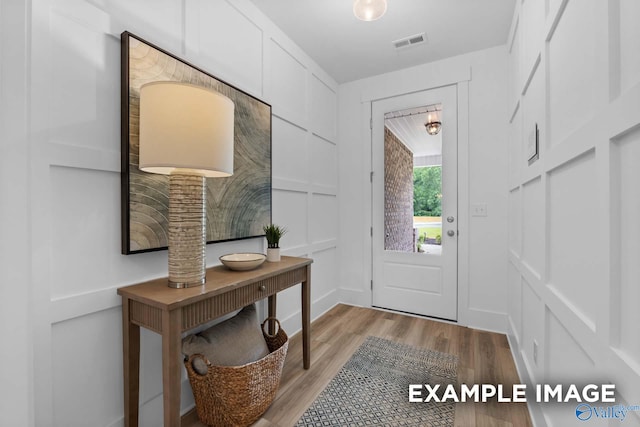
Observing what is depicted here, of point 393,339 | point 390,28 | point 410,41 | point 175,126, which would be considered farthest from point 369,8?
point 393,339

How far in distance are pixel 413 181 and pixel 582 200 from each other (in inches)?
78.3

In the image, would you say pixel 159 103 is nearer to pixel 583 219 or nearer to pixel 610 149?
pixel 610 149

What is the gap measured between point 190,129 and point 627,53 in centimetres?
130

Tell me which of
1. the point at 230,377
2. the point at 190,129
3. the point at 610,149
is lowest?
the point at 230,377

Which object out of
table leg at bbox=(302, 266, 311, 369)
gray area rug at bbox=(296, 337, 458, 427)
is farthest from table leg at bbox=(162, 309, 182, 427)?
table leg at bbox=(302, 266, 311, 369)

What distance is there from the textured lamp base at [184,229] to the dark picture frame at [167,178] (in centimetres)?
16

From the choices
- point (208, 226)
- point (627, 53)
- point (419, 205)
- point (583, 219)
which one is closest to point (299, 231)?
point (208, 226)

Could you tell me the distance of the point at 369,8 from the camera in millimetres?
1864

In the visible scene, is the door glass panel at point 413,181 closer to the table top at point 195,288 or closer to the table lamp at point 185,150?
the table top at point 195,288

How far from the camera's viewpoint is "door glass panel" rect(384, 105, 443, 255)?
283 centimetres

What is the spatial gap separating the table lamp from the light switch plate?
2.26m

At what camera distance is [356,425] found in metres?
1.44

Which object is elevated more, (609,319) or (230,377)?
(609,319)

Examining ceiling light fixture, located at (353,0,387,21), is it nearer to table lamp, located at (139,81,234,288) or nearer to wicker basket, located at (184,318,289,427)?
table lamp, located at (139,81,234,288)
